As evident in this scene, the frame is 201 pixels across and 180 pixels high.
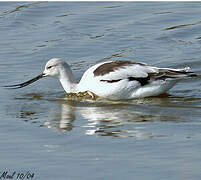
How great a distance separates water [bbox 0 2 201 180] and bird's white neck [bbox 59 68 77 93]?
0.76 feet

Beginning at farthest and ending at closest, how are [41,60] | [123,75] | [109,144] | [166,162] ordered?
[41,60]
[123,75]
[109,144]
[166,162]

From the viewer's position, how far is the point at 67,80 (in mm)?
11258

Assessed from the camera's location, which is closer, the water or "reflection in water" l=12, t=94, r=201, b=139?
the water

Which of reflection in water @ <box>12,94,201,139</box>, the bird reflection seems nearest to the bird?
reflection in water @ <box>12,94,201,139</box>

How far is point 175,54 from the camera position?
1338cm

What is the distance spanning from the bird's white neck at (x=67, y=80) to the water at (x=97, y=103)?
0.23 metres

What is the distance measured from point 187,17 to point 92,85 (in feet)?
20.7

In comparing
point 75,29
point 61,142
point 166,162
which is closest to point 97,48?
point 75,29

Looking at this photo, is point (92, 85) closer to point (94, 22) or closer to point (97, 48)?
point (97, 48)

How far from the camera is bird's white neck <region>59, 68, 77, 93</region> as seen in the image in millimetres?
11195

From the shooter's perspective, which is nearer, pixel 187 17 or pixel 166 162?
pixel 166 162

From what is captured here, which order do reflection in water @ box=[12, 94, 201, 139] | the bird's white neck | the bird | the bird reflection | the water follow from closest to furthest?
the water → the bird reflection → reflection in water @ box=[12, 94, 201, 139] → the bird → the bird's white neck

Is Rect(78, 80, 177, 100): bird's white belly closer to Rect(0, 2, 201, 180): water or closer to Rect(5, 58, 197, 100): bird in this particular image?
Rect(5, 58, 197, 100): bird

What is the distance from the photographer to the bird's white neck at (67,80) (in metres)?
11.2
